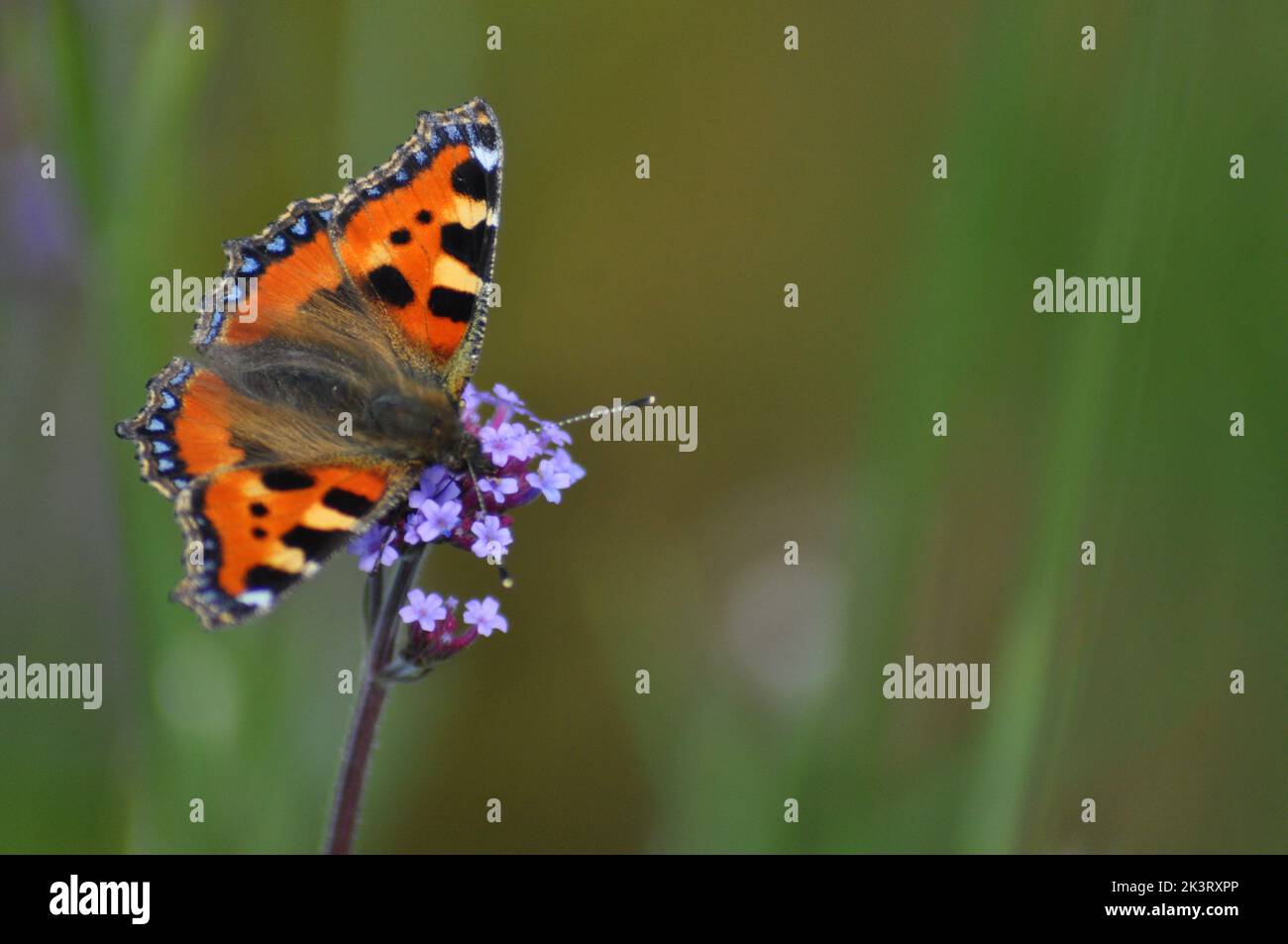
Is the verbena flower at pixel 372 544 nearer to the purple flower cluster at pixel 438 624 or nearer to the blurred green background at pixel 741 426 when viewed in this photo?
the purple flower cluster at pixel 438 624

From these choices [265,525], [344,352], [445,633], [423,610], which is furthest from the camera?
[344,352]

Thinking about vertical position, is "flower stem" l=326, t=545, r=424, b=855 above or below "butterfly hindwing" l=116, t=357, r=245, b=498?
below

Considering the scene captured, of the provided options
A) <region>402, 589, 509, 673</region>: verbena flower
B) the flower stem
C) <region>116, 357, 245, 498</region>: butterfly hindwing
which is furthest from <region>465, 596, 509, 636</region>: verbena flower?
<region>116, 357, 245, 498</region>: butterfly hindwing

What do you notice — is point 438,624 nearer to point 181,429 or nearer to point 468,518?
point 468,518

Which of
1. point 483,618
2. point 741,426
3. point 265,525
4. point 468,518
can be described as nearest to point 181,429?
point 265,525

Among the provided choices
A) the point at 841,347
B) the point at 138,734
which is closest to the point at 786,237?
the point at 841,347

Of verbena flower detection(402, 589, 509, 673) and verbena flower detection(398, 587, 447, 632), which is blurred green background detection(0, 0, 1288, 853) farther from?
verbena flower detection(398, 587, 447, 632)
